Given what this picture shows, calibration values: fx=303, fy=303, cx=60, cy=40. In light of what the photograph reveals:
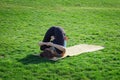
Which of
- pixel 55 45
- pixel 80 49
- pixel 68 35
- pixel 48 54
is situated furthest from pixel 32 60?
pixel 68 35

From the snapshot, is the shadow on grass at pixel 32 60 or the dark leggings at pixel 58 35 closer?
the shadow on grass at pixel 32 60

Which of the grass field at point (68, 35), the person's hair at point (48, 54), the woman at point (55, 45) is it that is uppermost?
the woman at point (55, 45)

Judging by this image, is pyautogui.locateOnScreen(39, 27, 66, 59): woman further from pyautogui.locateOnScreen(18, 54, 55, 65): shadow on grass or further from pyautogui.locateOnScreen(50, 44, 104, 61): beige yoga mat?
pyautogui.locateOnScreen(50, 44, 104, 61): beige yoga mat

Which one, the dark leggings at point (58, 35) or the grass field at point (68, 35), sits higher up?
the dark leggings at point (58, 35)

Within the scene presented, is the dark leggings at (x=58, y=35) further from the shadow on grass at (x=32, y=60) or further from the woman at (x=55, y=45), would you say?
the shadow on grass at (x=32, y=60)

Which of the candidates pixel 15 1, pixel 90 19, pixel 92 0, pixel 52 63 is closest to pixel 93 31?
pixel 90 19

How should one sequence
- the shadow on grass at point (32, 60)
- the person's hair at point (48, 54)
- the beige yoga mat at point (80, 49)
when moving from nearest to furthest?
the shadow on grass at point (32, 60) → the person's hair at point (48, 54) → the beige yoga mat at point (80, 49)

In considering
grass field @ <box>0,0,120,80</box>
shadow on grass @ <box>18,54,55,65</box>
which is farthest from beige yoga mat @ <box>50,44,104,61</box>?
shadow on grass @ <box>18,54,55,65</box>

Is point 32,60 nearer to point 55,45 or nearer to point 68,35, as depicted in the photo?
point 55,45

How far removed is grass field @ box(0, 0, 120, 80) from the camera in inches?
496

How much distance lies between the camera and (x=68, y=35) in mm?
21219

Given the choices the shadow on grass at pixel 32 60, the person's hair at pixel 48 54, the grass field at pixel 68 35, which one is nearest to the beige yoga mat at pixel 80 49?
the grass field at pixel 68 35

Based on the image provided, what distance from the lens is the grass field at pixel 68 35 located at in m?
12.6

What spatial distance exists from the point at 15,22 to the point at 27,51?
9.84 metres
